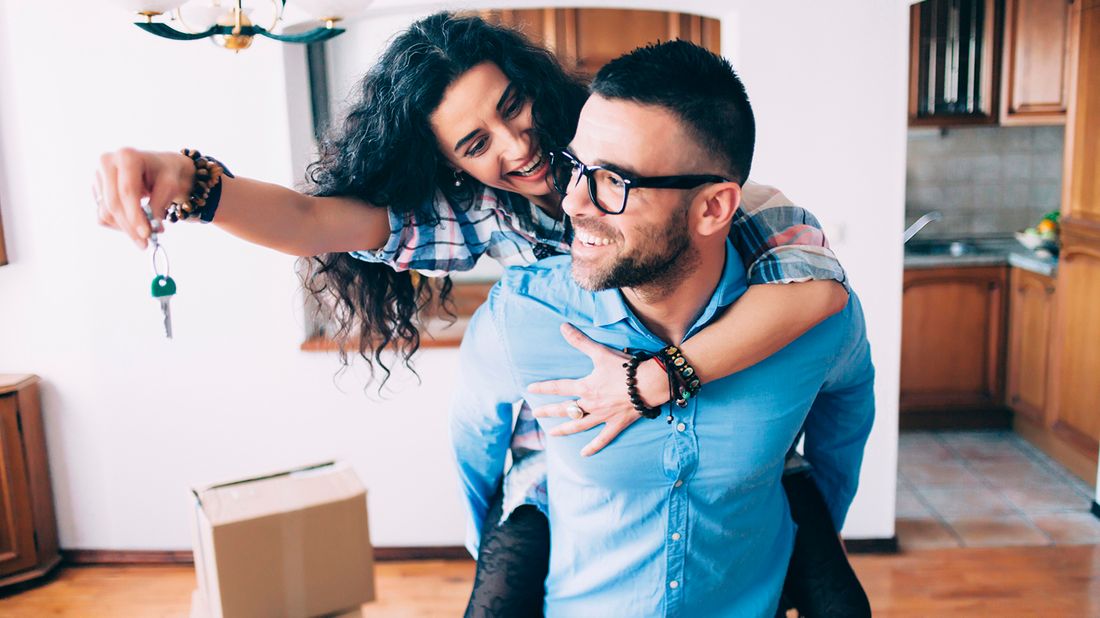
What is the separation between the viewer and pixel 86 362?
3.42 m

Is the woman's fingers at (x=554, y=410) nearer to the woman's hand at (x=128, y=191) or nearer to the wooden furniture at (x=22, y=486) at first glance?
the woman's hand at (x=128, y=191)

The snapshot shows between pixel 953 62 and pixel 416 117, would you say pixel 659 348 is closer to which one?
pixel 416 117

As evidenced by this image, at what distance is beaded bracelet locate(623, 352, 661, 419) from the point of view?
143cm

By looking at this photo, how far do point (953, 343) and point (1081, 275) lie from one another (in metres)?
0.80

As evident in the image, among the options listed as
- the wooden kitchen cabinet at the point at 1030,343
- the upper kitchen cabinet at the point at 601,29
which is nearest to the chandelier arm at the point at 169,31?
the upper kitchen cabinet at the point at 601,29

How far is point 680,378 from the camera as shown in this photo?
1423 millimetres

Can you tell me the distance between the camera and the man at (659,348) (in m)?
1.39

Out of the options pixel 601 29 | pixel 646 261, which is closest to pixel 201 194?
pixel 646 261

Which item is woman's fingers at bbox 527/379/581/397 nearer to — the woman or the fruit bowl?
the woman

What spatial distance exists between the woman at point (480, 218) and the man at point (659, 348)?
2.6 inches

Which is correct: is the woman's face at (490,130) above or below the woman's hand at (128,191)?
above

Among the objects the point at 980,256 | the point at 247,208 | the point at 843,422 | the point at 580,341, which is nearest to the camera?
the point at 247,208

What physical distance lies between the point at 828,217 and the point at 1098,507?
68.5 inches

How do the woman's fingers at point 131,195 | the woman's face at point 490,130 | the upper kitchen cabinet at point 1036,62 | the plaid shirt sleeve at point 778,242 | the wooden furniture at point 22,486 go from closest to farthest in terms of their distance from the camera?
the woman's fingers at point 131,195 < the plaid shirt sleeve at point 778,242 < the woman's face at point 490,130 < the wooden furniture at point 22,486 < the upper kitchen cabinet at point 1036,62
